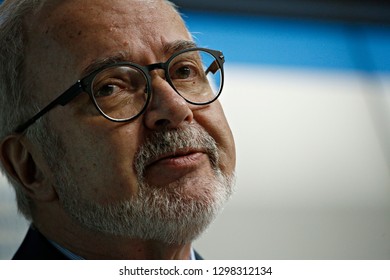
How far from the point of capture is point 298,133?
1.17m

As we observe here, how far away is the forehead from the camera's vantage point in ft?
2.97

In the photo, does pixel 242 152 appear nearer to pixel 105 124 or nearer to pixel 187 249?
pixel 187 249

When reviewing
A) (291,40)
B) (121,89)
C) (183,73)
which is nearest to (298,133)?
(291,40)

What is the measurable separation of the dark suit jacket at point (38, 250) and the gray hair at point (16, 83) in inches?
2.6

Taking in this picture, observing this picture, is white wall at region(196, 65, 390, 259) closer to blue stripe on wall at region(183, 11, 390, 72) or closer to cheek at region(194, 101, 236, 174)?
blue stripe on wall at region(183, 11, 390, 72)

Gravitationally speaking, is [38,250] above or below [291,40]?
below

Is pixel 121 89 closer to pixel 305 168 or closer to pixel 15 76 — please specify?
pixel 15 76

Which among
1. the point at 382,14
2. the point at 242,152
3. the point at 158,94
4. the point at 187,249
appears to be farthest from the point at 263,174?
the point at 382,14

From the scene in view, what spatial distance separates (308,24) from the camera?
1288 millimetres

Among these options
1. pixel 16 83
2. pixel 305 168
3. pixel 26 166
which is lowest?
pixel 305 168

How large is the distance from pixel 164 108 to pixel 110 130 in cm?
9

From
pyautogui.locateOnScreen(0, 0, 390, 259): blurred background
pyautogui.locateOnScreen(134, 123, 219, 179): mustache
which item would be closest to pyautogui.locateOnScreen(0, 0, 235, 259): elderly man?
pyautogui.locateOnScreen(134, 123, 219, 179): mustache

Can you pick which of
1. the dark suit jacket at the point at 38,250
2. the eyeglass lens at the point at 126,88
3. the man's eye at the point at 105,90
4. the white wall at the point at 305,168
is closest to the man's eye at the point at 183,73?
the eyeglass lens at the point at 126,88

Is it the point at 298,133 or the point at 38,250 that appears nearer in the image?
the point at 38,250
